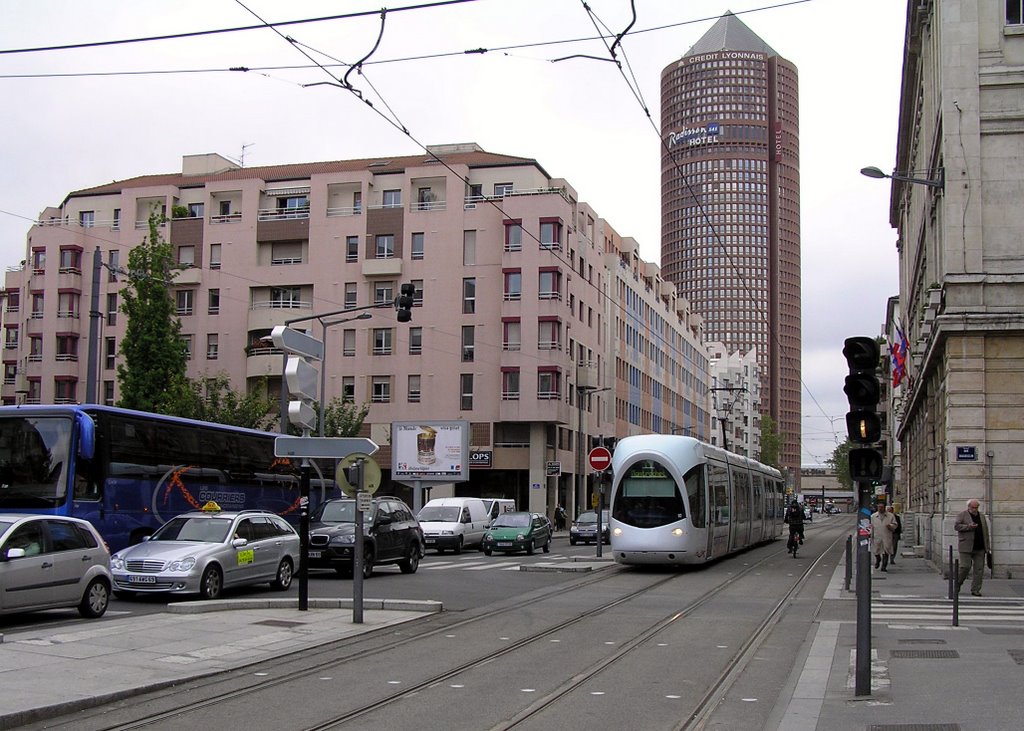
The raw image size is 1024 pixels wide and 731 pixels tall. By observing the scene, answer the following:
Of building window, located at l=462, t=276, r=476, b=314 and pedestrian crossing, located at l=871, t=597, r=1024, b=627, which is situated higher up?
building window, located at l=462, t=276, r=476, b=314

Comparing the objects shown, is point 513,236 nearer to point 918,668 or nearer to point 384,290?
point 384,290

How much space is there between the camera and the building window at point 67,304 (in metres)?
70.8

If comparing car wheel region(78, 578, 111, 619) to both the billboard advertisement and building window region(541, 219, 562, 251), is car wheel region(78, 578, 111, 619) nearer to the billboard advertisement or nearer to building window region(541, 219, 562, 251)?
the billboard advertisement

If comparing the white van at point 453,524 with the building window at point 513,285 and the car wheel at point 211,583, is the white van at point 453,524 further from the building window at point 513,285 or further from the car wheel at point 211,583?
the building window at point 513,285

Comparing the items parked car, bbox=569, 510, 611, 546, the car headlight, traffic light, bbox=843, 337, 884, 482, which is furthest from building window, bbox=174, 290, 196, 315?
traffic light, bbox=843, 337, 884, 482

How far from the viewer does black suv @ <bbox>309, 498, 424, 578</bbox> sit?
24.1m

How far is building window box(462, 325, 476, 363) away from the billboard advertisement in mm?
14733

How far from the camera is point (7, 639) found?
1327 centimetres

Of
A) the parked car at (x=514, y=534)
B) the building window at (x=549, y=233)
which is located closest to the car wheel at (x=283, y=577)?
the parked car at (x=514, y=534)

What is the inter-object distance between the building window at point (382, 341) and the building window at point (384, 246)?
4296 millimetres

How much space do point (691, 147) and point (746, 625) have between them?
17192cm

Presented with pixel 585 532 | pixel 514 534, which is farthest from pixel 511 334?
pixel 514 534

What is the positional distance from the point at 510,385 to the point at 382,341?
8035 millimetres

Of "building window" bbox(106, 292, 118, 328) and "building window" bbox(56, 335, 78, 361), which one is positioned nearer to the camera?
"building window" bbox(106, 292, 118, 328)
